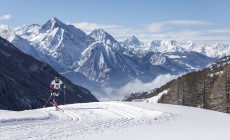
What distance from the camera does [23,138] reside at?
22.0m

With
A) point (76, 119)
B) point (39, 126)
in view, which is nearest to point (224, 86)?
point (76, 119)

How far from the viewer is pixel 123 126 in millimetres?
27828

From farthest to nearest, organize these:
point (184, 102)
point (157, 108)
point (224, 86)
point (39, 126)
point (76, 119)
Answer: point (184, 102) → point (224, 86) → point (157, 108) → point (76, 119) → point (39, 126)

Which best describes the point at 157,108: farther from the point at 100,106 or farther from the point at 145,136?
the point at 145,136

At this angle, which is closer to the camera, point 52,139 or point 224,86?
point 52,139

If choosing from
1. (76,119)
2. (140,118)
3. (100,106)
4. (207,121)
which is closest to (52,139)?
(76,119)

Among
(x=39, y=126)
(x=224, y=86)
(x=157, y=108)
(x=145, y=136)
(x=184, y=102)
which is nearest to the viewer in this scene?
(x=145, y=136)

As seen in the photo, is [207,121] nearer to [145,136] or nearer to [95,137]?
[145,136]

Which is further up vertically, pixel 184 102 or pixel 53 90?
pixel 53 90

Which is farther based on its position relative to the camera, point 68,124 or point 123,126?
point 68,124

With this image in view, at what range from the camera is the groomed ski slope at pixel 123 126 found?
23484 millimetres

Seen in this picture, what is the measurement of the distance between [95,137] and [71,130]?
2.69 metres

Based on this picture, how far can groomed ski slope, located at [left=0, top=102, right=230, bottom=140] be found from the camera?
23484mm

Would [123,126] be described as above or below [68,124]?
below
